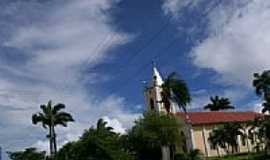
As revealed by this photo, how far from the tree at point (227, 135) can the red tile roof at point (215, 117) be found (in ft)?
16.3

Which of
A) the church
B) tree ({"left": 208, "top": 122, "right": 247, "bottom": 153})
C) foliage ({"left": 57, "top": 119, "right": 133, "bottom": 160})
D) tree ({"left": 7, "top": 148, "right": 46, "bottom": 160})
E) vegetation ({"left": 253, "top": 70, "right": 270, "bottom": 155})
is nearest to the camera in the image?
foliage ({"left": 57, "top": 119, "right": 133, "bottom": 160})

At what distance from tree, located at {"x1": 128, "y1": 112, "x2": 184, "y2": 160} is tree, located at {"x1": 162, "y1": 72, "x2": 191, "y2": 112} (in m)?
Result: 3.26

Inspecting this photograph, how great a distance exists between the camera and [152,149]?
83188 mm

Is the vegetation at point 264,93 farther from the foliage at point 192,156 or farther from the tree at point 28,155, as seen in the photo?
the tree at point 28,155

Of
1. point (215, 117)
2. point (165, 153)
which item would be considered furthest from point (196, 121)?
point (165, 153)

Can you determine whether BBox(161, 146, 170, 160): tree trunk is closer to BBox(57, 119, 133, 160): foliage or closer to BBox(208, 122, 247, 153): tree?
BBox(208, 122, 247, 153): tree

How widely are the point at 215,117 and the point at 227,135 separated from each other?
1130 cm

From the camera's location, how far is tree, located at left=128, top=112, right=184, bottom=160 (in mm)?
79375

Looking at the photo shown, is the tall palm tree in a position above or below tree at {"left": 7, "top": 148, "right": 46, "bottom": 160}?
above

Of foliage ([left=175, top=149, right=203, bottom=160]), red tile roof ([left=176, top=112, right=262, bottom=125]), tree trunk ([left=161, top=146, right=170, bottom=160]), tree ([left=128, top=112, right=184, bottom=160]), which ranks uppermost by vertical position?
red tile roof ([left=176, top=112, right=262, bottom=125])

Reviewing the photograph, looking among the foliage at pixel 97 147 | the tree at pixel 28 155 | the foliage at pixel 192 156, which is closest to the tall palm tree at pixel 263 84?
the foliage at pixel 192 156

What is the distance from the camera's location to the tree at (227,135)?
283 ft

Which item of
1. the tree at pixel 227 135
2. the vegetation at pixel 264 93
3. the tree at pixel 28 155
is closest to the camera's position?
the vegetation at pixel 264 93

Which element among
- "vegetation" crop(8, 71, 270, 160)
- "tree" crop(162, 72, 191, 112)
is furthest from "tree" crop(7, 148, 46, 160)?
"tree" crop(162, 72, 191, 112)
